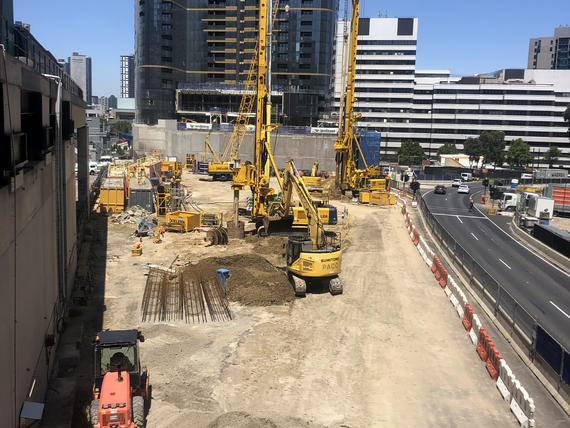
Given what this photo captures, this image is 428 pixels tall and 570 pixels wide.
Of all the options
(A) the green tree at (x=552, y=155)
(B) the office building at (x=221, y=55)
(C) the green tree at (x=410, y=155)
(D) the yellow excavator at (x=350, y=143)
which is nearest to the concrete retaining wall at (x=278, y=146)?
(D) the yellow excavator at (x=350, y=143)

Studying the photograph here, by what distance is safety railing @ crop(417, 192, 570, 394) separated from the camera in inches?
616

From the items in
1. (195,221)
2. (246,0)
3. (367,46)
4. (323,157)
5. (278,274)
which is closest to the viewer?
(278,274)

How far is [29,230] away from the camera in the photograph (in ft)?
41.3

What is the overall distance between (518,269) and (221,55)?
97.6 meters

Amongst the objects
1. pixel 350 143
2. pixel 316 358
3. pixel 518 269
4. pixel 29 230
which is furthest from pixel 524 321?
pixel 350 143

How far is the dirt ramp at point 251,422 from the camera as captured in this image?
13.7m

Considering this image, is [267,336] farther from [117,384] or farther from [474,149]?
[474,149]

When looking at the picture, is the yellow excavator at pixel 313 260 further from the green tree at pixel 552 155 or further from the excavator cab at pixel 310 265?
the green tree at pixel 552 155

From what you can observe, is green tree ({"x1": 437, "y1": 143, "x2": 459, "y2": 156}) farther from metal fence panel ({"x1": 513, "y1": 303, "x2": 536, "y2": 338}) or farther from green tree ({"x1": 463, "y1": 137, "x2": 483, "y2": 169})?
metal fence panel ({"x1": 513, "y1": 303, "x2": 536, "y2": 338})

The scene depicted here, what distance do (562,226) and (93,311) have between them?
4584cm

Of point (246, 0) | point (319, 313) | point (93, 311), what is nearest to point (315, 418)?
point (319, 313)

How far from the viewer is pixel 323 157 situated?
82.8 meters

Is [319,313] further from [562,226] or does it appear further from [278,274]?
[562,226]

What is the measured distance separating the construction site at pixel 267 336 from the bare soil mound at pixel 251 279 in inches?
3.6
